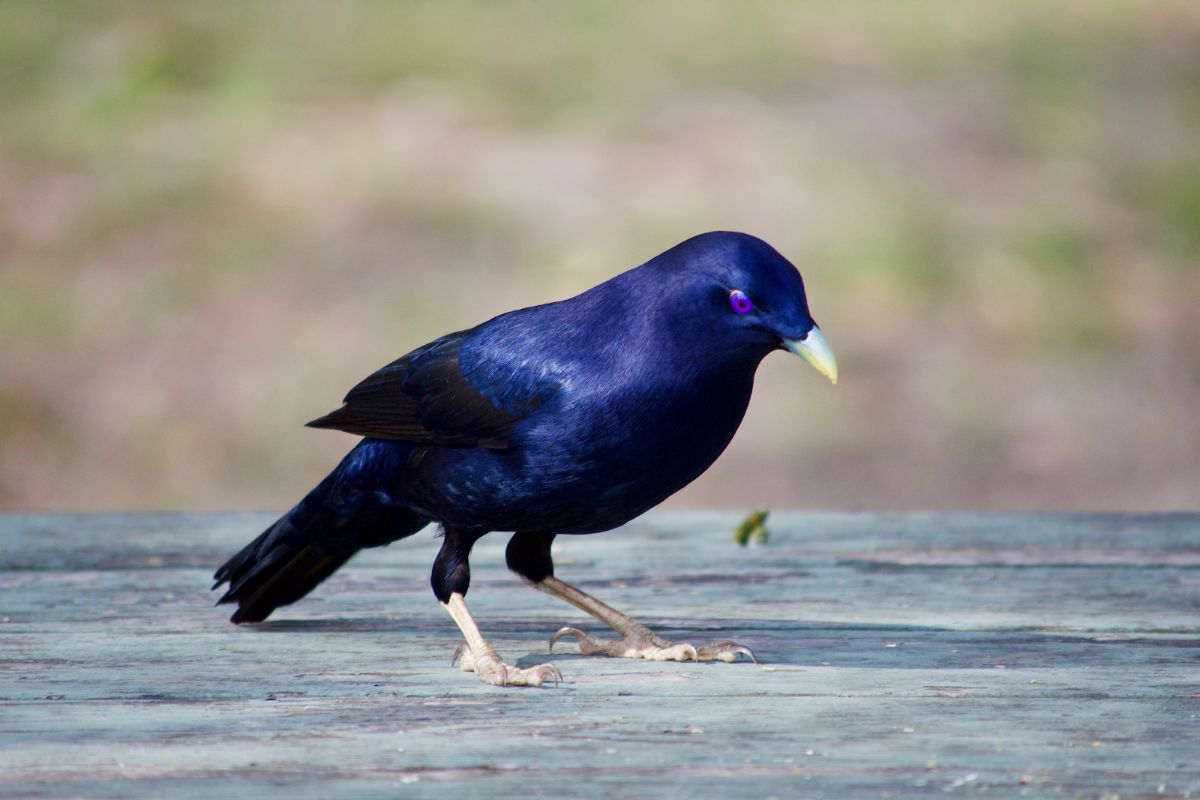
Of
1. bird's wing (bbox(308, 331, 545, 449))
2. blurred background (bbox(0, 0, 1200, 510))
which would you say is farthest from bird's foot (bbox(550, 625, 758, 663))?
blurred background (bbox(0, 0, 1200, 510))

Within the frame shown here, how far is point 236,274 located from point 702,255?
8589 mm

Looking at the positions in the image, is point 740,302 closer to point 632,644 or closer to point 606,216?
point 632,644

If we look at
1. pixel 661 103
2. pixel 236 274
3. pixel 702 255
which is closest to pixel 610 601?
pixel 702 255

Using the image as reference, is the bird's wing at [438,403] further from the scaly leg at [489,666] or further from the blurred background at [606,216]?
the blurred background at [606,216]

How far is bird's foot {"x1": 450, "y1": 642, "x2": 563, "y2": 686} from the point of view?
3002mm

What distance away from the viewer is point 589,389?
3143 millimetres

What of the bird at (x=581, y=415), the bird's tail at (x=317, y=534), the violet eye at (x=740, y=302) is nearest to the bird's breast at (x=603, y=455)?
the bird at (x=581, y=415)

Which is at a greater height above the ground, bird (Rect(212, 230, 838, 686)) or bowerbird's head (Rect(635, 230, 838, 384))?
bowerbird's head (Rect(635, 230, 838, 384))

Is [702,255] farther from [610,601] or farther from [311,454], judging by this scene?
[311,454]

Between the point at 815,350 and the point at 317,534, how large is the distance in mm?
1190

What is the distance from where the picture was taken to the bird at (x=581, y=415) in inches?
122

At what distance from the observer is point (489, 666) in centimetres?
305

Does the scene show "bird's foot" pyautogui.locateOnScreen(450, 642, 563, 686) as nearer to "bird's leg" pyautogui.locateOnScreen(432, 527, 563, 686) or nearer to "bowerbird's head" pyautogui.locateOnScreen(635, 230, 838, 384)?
"bird's leg" pyautogui.locateOnScreen(432, 527, 563, 686)

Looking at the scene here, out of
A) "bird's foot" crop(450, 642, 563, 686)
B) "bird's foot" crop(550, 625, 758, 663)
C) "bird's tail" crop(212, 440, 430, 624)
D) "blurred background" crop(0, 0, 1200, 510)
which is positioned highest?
"blurred background" crop(0, 0, 1200, 510)
